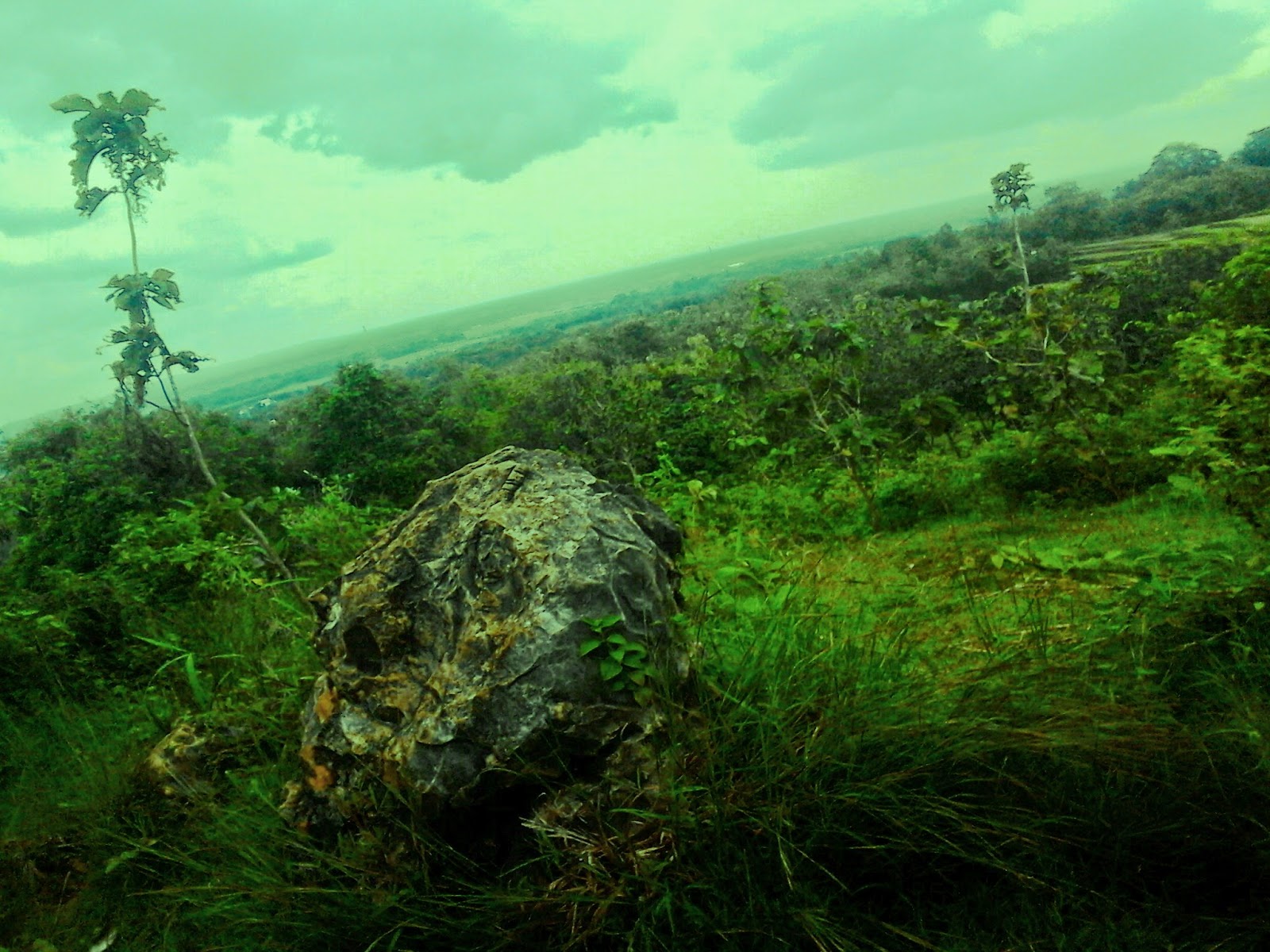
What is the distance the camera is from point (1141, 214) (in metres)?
11.2

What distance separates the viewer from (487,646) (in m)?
1.50

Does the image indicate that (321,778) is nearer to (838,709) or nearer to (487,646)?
(487,646)

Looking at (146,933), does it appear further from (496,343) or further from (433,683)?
(496,343)

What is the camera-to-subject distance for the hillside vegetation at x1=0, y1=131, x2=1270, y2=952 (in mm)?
1248

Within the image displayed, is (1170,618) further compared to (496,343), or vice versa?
(496,343)

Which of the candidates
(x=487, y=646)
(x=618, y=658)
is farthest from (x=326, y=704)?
(x=618, y=658)

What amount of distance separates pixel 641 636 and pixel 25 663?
9.84 ft

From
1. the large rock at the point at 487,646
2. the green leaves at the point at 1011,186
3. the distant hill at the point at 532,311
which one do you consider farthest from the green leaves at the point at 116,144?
the green leaves at the point at 1011,186

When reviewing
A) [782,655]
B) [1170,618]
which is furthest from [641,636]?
[1170,618]

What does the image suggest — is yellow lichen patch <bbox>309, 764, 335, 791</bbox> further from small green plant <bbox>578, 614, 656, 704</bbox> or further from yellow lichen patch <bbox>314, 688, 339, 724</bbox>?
small green plant <bbox>578, 614, 656, 704</bbox>

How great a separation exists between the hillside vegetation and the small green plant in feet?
0.24

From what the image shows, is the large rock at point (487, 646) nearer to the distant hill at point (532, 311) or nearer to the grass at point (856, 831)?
the grass at point (856, 831)

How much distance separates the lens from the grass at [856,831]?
3.98 ft

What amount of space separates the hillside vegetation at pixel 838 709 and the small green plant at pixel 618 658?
0.24 feet
